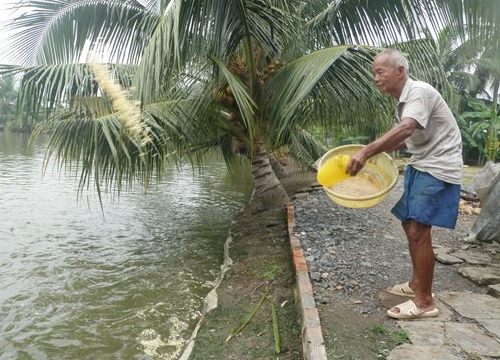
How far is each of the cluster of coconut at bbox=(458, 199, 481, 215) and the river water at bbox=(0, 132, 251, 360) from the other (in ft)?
11.6

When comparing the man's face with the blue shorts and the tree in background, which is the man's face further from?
the tree in background

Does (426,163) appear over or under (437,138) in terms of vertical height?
under

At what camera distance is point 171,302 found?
4000 mm

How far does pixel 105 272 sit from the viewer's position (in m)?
4.78

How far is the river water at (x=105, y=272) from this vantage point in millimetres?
3357

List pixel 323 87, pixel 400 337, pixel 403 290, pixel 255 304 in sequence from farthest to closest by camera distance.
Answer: pixel 323 87
pixel 255 304
pixel 403 290
pixel 400 337

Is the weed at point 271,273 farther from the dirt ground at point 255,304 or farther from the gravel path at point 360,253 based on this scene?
the gravel path at point 360,253

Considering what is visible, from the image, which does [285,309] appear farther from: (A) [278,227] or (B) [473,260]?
(A) [278,227]

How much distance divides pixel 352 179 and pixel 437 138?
2.41 ft

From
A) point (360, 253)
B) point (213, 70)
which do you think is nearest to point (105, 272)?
point (213, 70)

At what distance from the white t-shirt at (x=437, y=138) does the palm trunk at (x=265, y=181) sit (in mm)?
3568

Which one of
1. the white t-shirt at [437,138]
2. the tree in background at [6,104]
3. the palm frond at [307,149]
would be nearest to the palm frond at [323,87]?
the white t-shirt at [437,138]

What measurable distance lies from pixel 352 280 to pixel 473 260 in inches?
53.1

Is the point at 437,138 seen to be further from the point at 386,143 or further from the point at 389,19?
the point at 389,19
